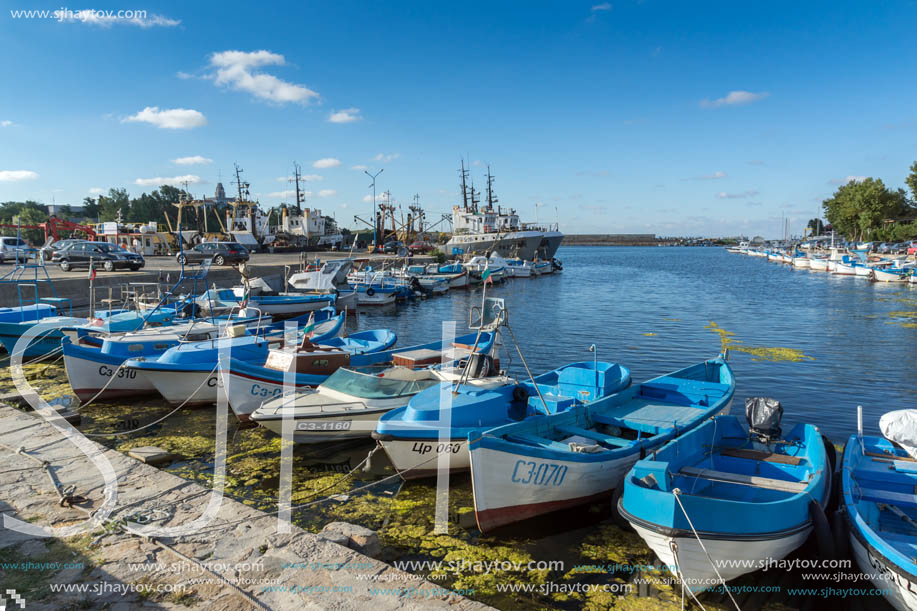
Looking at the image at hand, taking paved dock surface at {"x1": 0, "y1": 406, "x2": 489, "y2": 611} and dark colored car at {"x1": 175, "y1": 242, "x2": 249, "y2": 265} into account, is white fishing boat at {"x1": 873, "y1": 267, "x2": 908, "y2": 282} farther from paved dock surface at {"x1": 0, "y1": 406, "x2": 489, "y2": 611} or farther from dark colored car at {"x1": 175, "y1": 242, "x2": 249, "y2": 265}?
paved dock surface at {"x1": 0, "y1": 406, "x2": 489, "y2": 611}

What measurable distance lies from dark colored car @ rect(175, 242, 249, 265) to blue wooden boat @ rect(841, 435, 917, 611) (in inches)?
1565

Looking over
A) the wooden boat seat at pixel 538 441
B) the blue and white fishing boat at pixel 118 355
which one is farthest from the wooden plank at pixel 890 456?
the blue and white fishing boat at pixel 118 355

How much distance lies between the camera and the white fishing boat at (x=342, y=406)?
10.5 metres

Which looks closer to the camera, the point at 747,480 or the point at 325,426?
the point at 747,480

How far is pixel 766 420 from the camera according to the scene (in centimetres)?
891

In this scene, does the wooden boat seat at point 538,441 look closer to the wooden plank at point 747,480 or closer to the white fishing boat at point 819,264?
the wooden plank at point 747,480

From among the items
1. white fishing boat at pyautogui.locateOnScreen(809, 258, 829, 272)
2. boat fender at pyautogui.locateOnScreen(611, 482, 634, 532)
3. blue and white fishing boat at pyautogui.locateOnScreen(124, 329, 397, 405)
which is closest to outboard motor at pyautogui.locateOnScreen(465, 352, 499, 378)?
boat fender at pyautogui.locateOnScreen(611, 482, 634, 532)

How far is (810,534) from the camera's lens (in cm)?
684

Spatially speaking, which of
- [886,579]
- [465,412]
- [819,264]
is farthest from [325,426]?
[819,264]

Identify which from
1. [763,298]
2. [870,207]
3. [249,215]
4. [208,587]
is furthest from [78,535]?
[870,207]

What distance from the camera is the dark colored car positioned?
39.6 meters

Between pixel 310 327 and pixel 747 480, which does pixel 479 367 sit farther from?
pixel 310 327

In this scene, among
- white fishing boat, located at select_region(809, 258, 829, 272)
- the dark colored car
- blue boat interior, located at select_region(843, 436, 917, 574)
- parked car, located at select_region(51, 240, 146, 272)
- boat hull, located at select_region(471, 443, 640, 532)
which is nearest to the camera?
blue boat interior, located at select_region(843, 436, 917, 574)

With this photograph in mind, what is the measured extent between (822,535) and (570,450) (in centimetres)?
319
